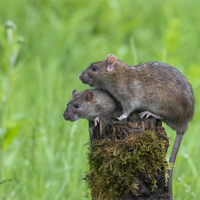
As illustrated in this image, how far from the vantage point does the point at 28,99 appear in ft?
30.9

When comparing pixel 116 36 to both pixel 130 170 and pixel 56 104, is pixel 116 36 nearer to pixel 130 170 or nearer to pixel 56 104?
pixel 56 104

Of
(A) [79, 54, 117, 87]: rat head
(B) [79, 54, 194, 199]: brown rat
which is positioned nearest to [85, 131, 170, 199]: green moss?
(B) [79, 54, 194, 199]: brown rat

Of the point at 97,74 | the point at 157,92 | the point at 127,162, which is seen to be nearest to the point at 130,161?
the point at 127,162

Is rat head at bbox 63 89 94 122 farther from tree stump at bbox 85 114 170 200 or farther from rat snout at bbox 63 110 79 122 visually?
tree stump at bbox 85 114 170 200

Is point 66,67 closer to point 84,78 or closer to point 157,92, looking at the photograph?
point 84,78

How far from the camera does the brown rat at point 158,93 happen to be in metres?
4.52

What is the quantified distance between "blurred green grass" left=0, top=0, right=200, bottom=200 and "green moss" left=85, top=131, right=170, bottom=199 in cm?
99

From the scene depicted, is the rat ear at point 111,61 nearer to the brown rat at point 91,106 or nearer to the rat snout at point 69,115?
the brown rat at point 91,106

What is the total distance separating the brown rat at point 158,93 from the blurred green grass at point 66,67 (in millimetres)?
524

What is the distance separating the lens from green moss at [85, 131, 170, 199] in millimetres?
3531

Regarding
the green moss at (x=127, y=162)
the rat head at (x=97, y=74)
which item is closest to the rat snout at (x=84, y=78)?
the rat head at (x=97, y=74)

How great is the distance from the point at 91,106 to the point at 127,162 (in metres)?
1.41

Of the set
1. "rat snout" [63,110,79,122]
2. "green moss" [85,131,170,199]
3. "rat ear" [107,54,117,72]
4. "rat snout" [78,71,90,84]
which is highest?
"rat ear" [107,54,117,72]

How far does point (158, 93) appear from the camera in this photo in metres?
4.52
